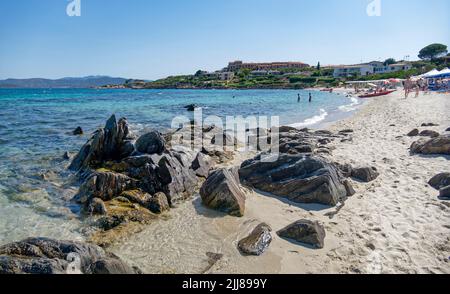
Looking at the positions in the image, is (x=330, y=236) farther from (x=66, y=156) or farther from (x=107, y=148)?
(x=66, y=156)

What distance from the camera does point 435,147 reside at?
11.0m

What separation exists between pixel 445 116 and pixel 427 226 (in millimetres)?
16052

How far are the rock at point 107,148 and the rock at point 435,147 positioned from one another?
10.4 metres

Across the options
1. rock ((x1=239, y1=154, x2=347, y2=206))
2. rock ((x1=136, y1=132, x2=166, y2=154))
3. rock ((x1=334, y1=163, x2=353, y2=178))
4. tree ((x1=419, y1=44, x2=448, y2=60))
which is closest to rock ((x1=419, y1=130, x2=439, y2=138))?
rock ((x1=334, y1=163, x2=353, y2=178))

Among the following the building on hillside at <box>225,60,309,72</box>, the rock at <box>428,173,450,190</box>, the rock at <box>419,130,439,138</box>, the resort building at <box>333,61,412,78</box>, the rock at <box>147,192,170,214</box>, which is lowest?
the rock at <box>147,192,170,214</box>

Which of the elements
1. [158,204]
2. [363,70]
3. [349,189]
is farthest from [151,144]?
[363,70]

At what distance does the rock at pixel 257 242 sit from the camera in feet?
18.0

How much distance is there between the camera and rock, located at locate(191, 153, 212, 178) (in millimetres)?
9646

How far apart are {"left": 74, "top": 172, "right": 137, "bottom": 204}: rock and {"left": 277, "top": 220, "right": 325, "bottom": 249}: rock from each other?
13.9 feet

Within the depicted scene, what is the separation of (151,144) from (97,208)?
309 cm

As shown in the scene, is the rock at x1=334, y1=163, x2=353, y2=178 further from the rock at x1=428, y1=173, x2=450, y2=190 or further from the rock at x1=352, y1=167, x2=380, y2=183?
the rock at x1=428, y1=173, x2=450, y2=190
